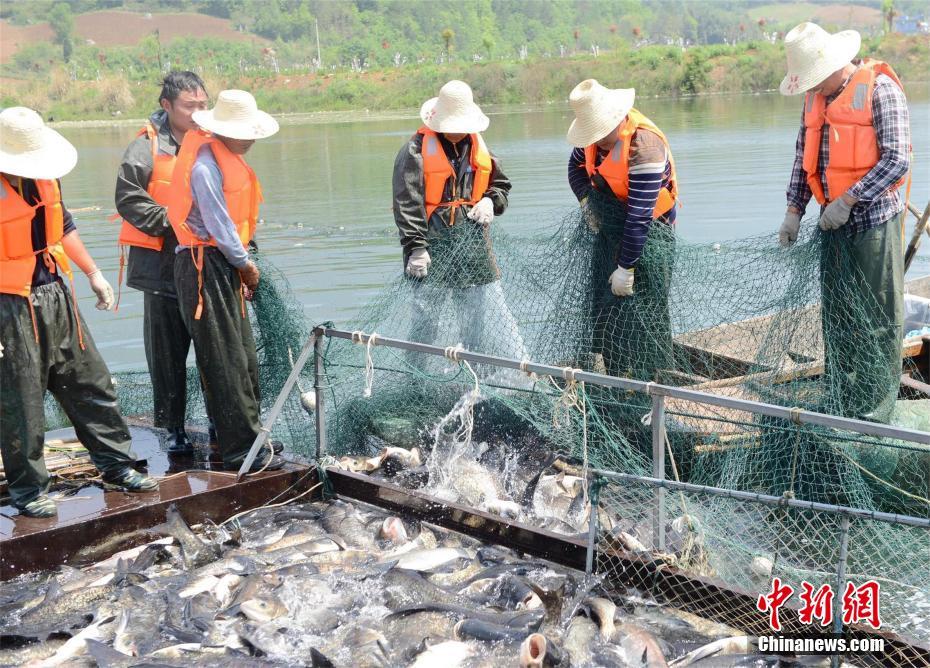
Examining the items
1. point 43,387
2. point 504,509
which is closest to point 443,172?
point 504,509

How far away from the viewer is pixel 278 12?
136125 mm

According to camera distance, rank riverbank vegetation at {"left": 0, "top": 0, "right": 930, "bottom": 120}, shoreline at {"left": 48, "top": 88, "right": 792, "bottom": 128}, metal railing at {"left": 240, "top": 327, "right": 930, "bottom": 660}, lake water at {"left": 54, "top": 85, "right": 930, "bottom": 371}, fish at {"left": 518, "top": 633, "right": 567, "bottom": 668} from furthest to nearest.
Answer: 1. riverbank vegetation at {"left": 0, "top": 0, "right": 930, "bottom": 120}
2. shoreline at {"left": 48, "top": 88, "right": 792, "bottom": 128}
3. lake water at {"left": 54, "top": 85, "right": 930, "bottom": 371}
4. fish at {"left": 518, "top": 633, "right": 567, "bottom": 668}
5. metal railing at {"left": 240, "top": 327, "right": 930, "bottom": 660}

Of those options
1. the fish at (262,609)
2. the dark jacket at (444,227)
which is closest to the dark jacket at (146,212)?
the dark jacket at (444,227)

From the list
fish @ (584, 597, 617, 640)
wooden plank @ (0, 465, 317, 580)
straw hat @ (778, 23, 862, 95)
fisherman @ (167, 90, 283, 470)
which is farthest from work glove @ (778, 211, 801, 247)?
wooden plank @ (0, 465, 317, 580)

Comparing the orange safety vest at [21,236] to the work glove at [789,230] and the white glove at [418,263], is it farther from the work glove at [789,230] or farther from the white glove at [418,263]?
the work glove at [789,230]

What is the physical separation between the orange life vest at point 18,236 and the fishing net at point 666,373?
1.51 metres

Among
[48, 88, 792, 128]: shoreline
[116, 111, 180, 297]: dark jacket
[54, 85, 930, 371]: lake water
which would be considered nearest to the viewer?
[116, 111, 180, 297]: dark jacket

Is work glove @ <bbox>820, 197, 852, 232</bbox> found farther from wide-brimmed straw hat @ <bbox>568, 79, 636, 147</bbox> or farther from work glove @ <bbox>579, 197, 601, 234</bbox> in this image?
work glove @ <bbox>579, 197, 601, 234</bbox>

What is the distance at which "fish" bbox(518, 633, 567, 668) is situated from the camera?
396 cm

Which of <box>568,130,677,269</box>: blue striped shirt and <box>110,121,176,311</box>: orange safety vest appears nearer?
<box>568,130,677,269</box>: blue striped shirt

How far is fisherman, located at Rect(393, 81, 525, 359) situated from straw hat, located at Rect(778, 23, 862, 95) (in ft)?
6.31

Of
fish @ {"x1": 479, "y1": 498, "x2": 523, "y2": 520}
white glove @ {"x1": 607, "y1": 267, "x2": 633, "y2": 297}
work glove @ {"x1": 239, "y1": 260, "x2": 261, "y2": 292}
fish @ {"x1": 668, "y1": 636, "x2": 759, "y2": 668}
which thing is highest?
work glove @ {"x1": 239, "y1": 260, "x2": 261, "y2": 292}

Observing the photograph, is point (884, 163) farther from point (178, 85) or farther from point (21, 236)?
point (21, 236)

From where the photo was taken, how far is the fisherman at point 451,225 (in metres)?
6.30
